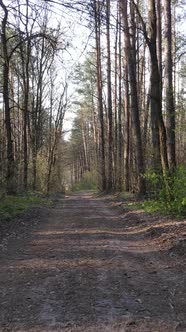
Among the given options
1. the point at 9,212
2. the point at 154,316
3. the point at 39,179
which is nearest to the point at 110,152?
the point at 39,179

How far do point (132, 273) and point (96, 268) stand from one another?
59 cm

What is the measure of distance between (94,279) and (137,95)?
17.5 metres

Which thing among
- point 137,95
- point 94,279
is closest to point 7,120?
point 137,95

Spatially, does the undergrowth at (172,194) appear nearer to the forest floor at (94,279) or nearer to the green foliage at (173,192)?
the green foliage at (173,192)

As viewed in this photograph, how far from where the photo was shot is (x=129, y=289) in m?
5.45

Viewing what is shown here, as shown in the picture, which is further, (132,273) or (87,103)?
(87,103)

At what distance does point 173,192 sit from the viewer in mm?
11891

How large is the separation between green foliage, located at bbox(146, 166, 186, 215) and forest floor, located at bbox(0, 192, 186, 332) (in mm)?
593

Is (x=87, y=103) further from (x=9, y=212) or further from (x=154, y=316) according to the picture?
(x=154, y=316)

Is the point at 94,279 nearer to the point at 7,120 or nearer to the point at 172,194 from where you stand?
the point at 172,194

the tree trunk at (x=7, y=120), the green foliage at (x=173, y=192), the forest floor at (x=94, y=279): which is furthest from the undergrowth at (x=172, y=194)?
the tree trunk at (x=7, y=120)

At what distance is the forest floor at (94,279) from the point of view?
4.36 m

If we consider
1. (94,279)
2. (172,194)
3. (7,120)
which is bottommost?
(94,279)

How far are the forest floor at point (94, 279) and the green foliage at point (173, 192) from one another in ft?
1.95
